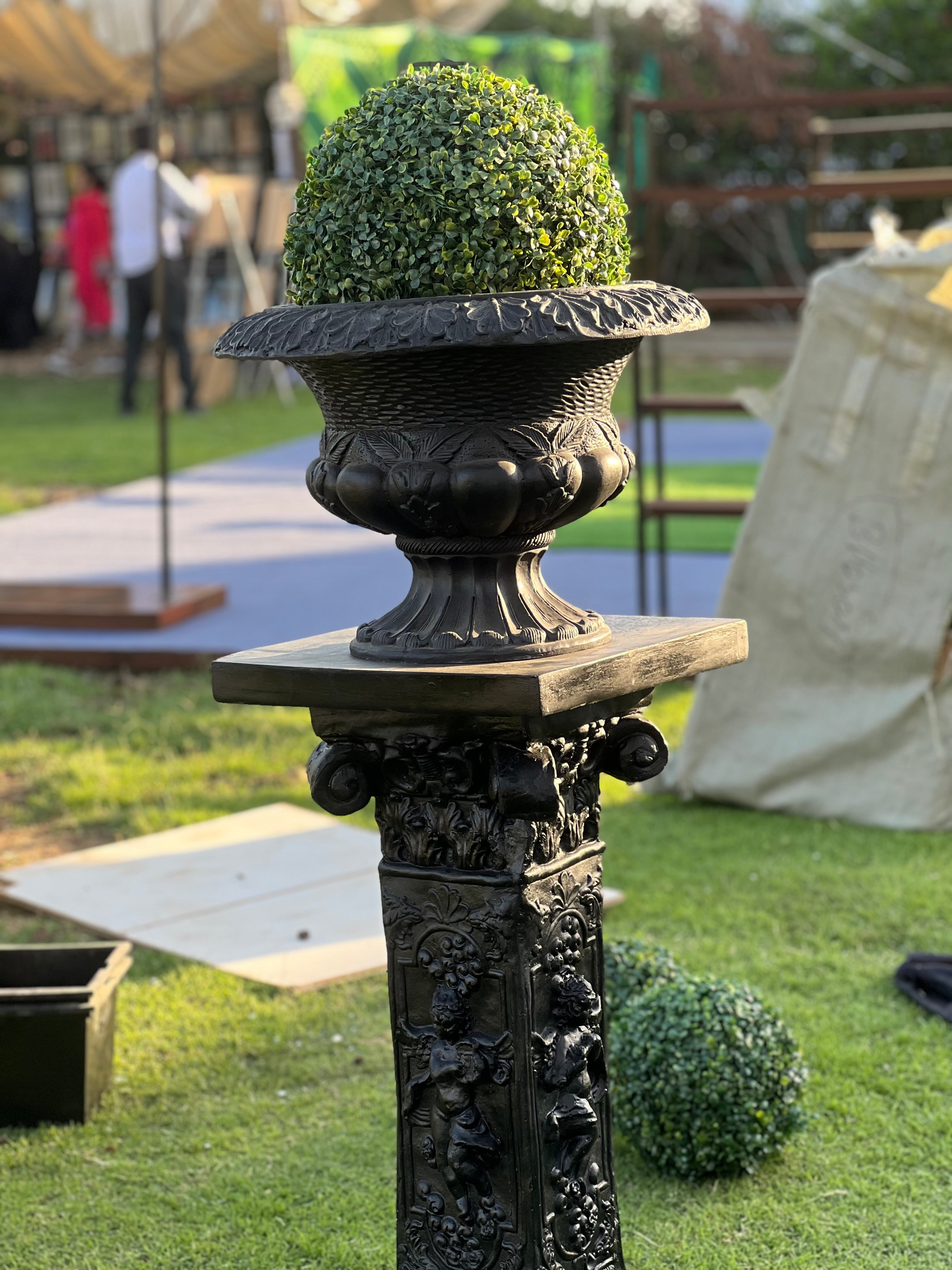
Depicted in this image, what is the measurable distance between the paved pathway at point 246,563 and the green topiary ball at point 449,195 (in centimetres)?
449

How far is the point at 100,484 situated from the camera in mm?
11664

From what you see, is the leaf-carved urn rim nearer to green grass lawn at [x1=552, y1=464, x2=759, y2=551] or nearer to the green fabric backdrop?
green grass lawn at [x1=552, y1=464, x2=759, y2=551]

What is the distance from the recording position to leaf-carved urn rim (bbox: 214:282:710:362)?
78.5 inches

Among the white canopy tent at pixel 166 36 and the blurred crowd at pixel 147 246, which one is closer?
the blurred crowd at pixel 147 246

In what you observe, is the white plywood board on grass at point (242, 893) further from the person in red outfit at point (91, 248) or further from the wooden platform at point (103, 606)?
the person in red outfit at point (91, 248)

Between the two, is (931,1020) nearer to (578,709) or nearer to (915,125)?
(578,709)

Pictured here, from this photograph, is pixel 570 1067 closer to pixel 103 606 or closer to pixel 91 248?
pixel 103 606

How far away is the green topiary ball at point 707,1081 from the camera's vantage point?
2977 millimetres

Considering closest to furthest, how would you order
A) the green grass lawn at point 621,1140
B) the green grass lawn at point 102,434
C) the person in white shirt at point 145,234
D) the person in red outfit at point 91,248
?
the green grass lawn at point 621,1140 < the green grass lawn at point 102,434 < the person in white shirt at point 145,234 < the person in red outfit at point 91,248

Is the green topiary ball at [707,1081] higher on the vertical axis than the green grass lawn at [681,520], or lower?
higher

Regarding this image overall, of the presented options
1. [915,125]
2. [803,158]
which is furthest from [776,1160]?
[803,158]

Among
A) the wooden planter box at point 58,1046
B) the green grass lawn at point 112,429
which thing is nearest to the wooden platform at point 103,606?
the green grass lawn at point 112,429

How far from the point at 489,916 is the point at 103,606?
5.53 meters

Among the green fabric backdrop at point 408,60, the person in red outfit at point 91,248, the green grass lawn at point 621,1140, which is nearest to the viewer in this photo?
the green grass lawn at point 621,1140
